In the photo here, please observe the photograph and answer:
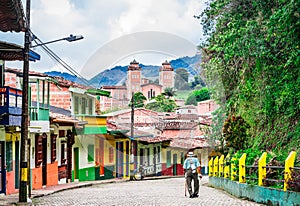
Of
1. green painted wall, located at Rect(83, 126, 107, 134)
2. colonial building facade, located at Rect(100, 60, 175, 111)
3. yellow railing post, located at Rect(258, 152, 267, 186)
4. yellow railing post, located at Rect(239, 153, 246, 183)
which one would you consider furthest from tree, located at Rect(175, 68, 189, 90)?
yellow railing post, located at Rect(258, 152, 267, 186)

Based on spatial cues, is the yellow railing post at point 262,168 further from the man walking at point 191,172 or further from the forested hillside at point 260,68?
the man walking at point 191,172

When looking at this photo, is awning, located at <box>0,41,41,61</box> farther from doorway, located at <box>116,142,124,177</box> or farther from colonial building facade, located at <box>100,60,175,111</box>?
doorway, located at <box>116,142,124,177</box>

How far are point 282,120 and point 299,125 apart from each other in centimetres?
104

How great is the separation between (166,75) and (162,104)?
6.34 metres

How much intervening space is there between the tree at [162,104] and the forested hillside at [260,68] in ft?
36.3

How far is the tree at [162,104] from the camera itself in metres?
34.1

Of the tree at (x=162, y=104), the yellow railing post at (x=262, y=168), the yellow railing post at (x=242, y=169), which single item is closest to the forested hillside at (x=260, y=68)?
the yellow railing post at (x=242, y=169)

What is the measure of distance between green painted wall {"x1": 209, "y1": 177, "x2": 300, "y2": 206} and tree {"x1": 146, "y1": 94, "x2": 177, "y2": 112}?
1407cm

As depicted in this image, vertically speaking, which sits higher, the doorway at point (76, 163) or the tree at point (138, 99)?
the tree at point (138, 99)

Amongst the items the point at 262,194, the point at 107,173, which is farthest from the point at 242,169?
the point at 107,173

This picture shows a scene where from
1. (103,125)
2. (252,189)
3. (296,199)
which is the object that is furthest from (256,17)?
(103,125)

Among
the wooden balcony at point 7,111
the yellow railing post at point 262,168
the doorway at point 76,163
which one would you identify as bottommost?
the doorway at point 76,163

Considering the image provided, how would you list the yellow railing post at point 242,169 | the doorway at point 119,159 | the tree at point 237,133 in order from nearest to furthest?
the yellow railing post at point 242,169
the tree at point 237,133
the doorway at point 119,159

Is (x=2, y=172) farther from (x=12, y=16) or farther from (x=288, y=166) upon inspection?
(x=288, y=166)
